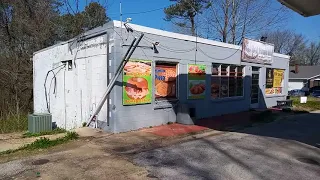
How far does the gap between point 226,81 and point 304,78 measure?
3542cm

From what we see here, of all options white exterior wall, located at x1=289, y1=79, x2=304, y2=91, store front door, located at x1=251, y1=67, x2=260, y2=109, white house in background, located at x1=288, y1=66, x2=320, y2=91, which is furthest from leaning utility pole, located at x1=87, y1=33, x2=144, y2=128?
white exterior wall, located at x1=289, y1=79, x2=304, y2=91

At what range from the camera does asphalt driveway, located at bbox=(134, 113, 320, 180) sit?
5.51 meters

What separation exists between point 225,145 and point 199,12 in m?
22.6

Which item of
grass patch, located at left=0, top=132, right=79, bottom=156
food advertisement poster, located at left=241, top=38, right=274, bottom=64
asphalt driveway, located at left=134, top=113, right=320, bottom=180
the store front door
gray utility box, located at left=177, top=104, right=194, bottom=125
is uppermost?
food advertisement poster, located at left=241, top=38, right=274, bottom=64

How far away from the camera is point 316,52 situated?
6969 centimetres

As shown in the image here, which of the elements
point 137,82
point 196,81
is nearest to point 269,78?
point 196,81

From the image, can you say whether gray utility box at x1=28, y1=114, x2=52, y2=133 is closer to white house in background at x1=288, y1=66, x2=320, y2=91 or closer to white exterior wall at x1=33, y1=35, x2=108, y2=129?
white exterior wall at x1=33, y1=35, x2=108, y2=129

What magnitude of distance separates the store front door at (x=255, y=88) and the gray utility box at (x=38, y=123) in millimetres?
11653

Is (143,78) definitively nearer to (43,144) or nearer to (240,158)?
(43,144)

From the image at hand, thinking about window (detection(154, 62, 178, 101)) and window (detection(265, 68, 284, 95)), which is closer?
window (detection(154, 62, 178, 101))

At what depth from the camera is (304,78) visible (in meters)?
43.7

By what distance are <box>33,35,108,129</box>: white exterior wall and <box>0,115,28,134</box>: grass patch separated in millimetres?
1250

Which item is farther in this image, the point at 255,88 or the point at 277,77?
the point at 277,77

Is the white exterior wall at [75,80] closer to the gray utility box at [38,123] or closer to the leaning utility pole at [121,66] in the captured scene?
the leaning utility pole at [121,66]
